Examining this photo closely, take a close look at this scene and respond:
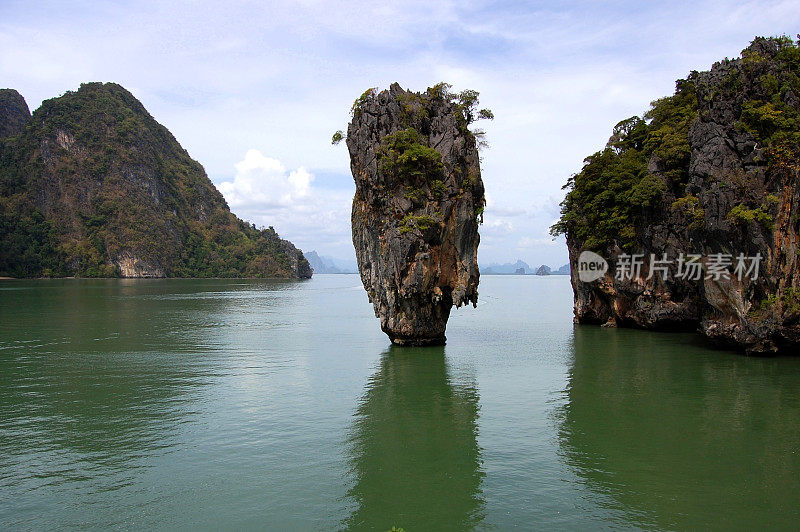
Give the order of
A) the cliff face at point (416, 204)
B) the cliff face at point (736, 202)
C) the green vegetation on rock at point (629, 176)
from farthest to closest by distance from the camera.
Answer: the green vegetation on rock at point (629, 176)
the cliff face at point (416, 204)
the cliff face at point (736, 202)

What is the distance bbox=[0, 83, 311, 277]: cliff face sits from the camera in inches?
5595

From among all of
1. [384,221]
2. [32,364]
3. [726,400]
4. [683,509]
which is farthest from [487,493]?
[32,364]

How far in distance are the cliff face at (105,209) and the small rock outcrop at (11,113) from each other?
41.0 inches

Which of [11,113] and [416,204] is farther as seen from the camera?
[11,113]

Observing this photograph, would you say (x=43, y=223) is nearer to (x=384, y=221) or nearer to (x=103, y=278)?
(x=103, y=278)

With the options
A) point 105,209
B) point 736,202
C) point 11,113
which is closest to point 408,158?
point 736,202

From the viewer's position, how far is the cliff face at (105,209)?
142125 mm

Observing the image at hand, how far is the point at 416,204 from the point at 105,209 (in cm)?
14967

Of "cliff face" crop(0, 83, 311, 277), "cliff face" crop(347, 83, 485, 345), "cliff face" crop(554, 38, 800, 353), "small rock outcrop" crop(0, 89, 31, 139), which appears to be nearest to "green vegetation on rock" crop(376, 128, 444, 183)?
"cliff face" crop(347, 83, 485, 345)

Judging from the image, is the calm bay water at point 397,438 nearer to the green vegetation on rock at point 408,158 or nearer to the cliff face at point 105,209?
the green vegetation on rock at point 408,158

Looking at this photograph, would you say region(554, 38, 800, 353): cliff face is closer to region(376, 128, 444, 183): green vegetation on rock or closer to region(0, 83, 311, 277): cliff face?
region(376, 128, 444, 183): green vegetation on rock

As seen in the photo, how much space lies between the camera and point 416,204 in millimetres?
30828

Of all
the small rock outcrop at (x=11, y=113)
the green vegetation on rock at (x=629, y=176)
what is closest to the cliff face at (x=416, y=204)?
the green vegetation on rock at (x=629, y=176)

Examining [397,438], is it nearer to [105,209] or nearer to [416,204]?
[416,204]
